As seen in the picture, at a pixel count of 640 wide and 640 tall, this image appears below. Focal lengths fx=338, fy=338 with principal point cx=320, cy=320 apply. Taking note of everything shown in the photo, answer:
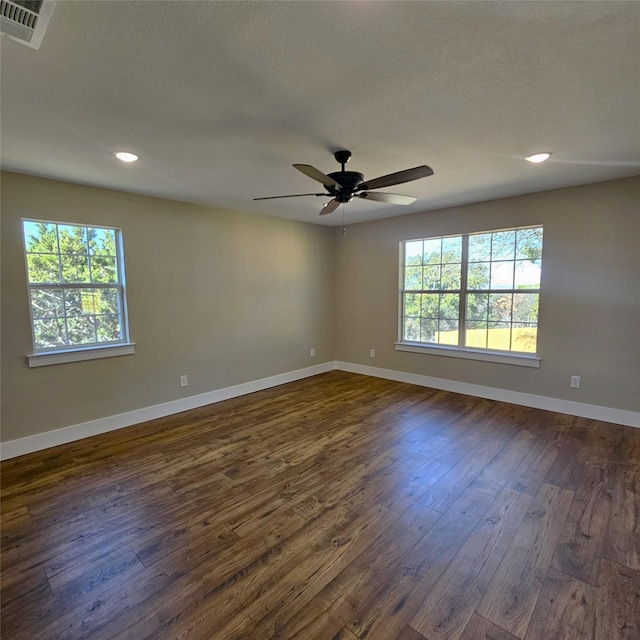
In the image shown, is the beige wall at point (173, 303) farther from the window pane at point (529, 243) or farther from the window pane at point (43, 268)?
the window pane at point (529, 243)

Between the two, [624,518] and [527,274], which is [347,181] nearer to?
[527,274]

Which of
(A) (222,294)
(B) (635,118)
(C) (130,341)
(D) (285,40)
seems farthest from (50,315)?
(B) (635,118)

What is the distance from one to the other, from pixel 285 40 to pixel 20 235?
292 cm

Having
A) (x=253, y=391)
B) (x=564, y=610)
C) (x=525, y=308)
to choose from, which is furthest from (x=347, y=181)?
(x=253, y=391)

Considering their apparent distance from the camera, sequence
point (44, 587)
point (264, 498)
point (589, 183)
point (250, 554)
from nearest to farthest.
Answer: point (44, 587) → point (250, 554) → point (264, 498) → point (589, 183)

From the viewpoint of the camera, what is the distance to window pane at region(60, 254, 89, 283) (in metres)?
3.22

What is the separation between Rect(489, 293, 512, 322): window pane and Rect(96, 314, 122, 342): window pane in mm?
4350

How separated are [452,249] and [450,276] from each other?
362mm

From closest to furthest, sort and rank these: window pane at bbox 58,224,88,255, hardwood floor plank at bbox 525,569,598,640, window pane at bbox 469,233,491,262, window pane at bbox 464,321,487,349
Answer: hardwood floor plank at bbox 525,569,598,640, window pane at bbox 58,224,88,255, window pane at bbox 469,233,491,262, window pane at bbox 464,321,487,349

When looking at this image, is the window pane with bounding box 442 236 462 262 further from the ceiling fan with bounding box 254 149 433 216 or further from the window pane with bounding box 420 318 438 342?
the ceiling fan with bounding box 254 149 433 216

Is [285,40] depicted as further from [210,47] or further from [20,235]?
[20,235]

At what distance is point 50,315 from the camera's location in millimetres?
3164

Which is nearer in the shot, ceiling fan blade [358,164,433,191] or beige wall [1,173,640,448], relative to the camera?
ceiling fan blade [358,164,433,191]

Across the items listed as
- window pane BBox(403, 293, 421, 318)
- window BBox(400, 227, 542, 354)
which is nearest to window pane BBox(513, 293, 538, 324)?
window BBox(400, 227, 542, 354)
